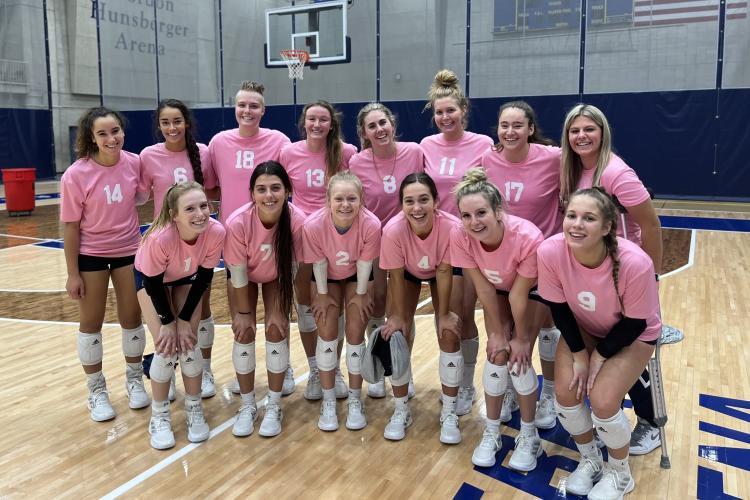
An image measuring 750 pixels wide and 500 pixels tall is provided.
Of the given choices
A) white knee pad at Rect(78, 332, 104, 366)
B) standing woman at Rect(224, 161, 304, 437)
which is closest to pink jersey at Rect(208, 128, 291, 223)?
standing woman at Rect(224, 161, 304, 437)

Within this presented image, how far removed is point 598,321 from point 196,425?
1.93 m

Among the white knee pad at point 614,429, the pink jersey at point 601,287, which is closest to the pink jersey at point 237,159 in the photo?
the pink jersey at point 601,287

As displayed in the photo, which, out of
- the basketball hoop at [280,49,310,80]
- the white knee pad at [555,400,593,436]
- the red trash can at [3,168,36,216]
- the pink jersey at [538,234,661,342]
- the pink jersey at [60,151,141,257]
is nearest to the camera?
the pink jersey at [538,234,661,342]

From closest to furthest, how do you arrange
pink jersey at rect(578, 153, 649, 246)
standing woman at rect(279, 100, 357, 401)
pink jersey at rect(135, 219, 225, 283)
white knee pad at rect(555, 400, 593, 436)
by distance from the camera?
1. white knee pad at rect(555, 400, 593, 436)
2. pink jersey at rect(578, 153, 649, 246)
3. pink jersey at rect(135, 219, 225, 283)
4. standing woman at rect(279, 100, 357, 401)

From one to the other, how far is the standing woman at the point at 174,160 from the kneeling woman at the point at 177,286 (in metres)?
0.27

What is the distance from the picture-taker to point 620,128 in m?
11.9

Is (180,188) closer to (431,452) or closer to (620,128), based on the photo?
(431,452)

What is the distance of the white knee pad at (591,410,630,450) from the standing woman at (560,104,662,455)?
16.7 inches

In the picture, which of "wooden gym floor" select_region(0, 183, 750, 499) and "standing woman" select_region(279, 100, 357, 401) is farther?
"standing woman" select_region(279, 100, 357, 401)

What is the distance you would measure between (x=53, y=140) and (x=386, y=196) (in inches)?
620

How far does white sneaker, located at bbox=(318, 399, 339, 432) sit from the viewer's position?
10.00ft

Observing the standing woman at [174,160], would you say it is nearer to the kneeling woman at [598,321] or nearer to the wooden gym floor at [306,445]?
the wooden gym floor at [306,445]

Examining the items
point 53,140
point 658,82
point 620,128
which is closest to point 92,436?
point 620,128

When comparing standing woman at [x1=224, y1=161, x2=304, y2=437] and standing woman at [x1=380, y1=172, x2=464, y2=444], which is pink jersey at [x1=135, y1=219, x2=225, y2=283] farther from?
standing woman at [x1=380, y1=172, x2=464, y2=444]
